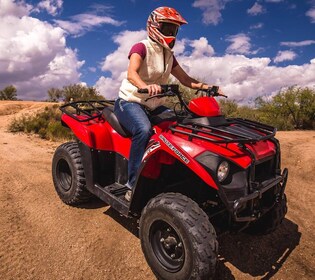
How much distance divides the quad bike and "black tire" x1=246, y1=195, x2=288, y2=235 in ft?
0.03

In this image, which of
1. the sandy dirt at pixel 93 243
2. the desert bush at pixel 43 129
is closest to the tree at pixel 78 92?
the desert bush at pixel 43 129

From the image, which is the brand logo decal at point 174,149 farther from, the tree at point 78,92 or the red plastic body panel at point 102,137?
the tree at point 78,92

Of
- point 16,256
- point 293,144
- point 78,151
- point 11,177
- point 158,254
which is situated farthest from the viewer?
point 293,144

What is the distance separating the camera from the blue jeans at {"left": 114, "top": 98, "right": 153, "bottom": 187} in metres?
3.54

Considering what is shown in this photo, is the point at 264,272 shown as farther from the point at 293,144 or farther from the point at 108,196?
the point at 293,144

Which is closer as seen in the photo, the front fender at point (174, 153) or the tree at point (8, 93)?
the front fender at point (174, 153)

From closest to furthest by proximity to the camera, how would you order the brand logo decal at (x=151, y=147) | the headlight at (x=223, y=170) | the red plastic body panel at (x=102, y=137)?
the headlight at (x=223, y=170)
the brand logo decal at (x=151, y=147)
the red plastic body panel at (x=102, y=137)

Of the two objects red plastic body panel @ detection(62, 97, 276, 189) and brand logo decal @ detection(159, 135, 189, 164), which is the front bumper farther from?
brand logo decal @ detection(159, 135, 189, 164)

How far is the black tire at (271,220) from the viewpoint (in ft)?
11.9

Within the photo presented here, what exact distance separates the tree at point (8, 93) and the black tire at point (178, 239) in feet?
115

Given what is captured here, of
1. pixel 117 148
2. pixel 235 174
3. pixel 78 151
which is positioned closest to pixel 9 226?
pixel 78 151

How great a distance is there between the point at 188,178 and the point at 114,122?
1.12 meters

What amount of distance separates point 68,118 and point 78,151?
0.55 meters

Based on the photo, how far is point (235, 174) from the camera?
2.98 m
